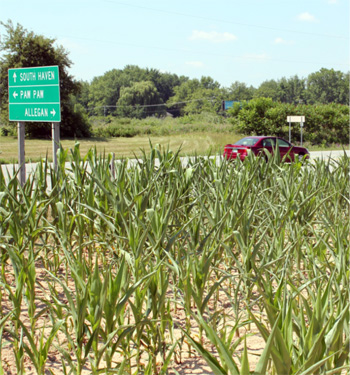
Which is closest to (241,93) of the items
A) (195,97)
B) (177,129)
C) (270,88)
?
(195,97)

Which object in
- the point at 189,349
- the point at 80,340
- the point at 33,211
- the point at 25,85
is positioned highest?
the point at 25,85

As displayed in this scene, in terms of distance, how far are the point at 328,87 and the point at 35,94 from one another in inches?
4441

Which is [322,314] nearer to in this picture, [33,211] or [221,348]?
[221,348]

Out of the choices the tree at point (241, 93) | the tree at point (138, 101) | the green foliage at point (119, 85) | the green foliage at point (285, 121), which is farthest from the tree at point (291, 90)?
the green foliage at point (285, 121)

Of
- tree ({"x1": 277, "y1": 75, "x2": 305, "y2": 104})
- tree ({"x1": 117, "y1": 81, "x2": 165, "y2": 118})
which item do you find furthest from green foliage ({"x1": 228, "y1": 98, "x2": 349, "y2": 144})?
tree ({"x1": 277, "y1": 75, "x2": 305, "y2": 104})

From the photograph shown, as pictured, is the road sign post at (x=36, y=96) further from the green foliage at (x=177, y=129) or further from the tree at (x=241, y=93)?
the tree at (x=241, y=93)

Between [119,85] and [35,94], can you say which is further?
[119,85]

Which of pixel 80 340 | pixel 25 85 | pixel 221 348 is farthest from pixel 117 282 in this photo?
pixel 25 85

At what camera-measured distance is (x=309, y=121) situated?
32.7 m

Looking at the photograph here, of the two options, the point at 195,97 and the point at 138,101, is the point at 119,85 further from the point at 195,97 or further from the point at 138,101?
the point at 195,97

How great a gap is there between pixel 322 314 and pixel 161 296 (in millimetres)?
850

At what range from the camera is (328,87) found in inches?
4427

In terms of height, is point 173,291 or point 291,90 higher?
point 291,90

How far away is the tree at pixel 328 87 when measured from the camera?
109438mm
